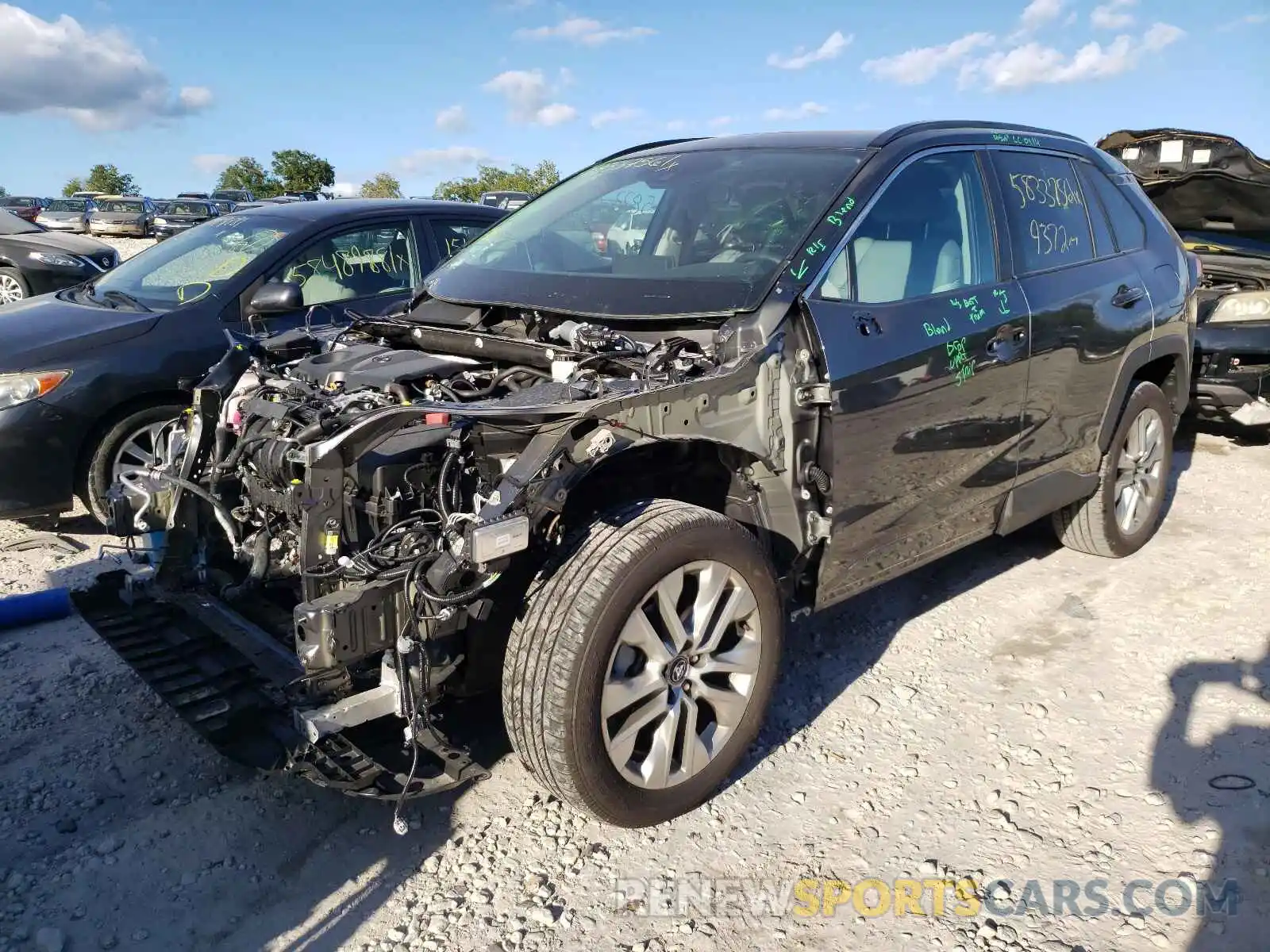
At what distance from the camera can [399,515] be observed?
2670 millimetres

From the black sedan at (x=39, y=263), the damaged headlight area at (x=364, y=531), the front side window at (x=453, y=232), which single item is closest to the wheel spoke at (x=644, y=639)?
the damaged headlight area at (x=364, y=531)

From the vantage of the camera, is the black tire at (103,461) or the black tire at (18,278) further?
the black tire at (18,278)

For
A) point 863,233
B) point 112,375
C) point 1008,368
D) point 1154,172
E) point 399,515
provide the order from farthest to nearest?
point 1154,172
point 112,375
point 1008,368
point 863,233
point 399,515

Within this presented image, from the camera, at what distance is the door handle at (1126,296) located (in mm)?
4297

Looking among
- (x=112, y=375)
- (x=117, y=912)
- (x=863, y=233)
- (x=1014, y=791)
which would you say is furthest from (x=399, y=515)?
(x=112, y=375)

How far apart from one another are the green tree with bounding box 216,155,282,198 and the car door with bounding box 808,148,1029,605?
202 ft

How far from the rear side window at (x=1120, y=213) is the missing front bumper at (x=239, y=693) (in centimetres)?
389

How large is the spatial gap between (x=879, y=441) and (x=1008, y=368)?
82 cm

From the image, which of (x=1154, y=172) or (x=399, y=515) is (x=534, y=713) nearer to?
(x=399, y=515)

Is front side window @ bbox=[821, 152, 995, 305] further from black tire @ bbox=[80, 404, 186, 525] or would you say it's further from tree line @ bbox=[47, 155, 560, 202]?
tree line @ bbox=[47, 155, 560, 202]

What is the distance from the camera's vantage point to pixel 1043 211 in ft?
13.4

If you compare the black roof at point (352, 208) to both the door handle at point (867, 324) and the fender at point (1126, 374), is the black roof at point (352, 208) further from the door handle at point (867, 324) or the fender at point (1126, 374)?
the fender at point (1126, 374)

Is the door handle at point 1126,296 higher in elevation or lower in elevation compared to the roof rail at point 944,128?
lower

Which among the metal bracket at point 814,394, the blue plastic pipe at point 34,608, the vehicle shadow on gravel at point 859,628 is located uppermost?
the metal bracket at point 814,394
